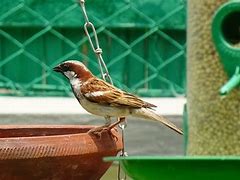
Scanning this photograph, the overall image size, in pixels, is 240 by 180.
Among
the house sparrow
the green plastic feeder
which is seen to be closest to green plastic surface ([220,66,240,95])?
the green plastic feeder

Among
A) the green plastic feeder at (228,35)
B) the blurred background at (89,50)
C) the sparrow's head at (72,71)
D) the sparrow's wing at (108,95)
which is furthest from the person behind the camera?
the blurred background at (89,50)

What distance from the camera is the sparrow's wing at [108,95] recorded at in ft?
10.9

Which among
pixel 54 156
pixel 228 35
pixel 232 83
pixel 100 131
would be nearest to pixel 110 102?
pixel 100 131

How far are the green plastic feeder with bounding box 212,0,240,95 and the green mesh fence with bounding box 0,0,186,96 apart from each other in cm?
159

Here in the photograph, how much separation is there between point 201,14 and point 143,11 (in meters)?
1.57

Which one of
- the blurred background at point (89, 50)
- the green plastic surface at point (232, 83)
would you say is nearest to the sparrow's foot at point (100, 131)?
the green plastic surface at point (232, 83)

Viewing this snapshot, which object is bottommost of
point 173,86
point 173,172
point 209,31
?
point 173,172

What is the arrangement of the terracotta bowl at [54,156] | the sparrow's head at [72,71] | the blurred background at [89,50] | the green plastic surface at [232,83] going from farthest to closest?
the blurred background at [89,50], the sparrow's head at [72,71], the terracotta bowl at [54,156], the green plastic surface at [232,83]

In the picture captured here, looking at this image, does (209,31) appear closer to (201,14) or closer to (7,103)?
(201,14)

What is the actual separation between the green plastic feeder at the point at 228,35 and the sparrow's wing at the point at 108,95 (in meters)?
0.61

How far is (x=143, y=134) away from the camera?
168 inches

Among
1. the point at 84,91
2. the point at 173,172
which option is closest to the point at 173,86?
the point at 84,91

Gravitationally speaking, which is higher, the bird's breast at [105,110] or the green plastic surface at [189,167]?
the bird's breast at [105,110]

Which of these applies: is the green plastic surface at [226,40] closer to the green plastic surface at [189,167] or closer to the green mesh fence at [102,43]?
the green plastic surface at [189,167]
